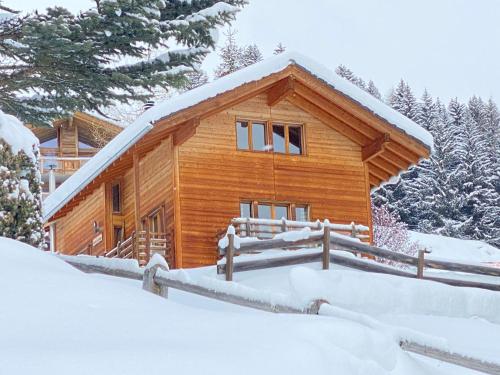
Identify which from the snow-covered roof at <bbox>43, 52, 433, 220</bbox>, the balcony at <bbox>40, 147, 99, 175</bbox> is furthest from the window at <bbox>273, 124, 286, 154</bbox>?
the balcony at <bbox>40, 147, 99, 175</bbox>

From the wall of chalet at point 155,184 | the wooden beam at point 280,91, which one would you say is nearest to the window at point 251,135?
the wooden beam at point 280,91

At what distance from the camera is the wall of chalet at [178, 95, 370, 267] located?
24.2 metres

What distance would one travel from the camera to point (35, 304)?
26.6 ft

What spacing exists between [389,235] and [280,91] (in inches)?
1284

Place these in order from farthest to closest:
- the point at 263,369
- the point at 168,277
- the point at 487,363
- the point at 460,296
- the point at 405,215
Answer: the point at 405,215 → the point at 460,296 → the point at 168,277 → the point at 487,363 → the point at 263,369

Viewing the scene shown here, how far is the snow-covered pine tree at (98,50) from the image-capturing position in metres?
14.4

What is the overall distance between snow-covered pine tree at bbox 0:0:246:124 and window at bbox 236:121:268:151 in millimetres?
9242

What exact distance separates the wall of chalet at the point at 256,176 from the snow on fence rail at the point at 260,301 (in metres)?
12.0

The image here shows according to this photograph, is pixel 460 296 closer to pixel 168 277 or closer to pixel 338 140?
pixel 338 140

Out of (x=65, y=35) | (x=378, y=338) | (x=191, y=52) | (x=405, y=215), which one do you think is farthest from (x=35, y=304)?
(x=405, y=215)

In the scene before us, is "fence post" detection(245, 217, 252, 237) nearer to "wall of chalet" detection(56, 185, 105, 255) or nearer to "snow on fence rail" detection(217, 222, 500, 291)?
"snow on fence rail" detection(217, 222, 500, 291)

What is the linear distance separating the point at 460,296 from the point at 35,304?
45.9 feet

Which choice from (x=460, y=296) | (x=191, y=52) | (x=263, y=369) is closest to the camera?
(x=263, y=369)

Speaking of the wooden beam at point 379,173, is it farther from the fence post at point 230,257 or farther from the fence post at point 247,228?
the fence post at point 230,257
